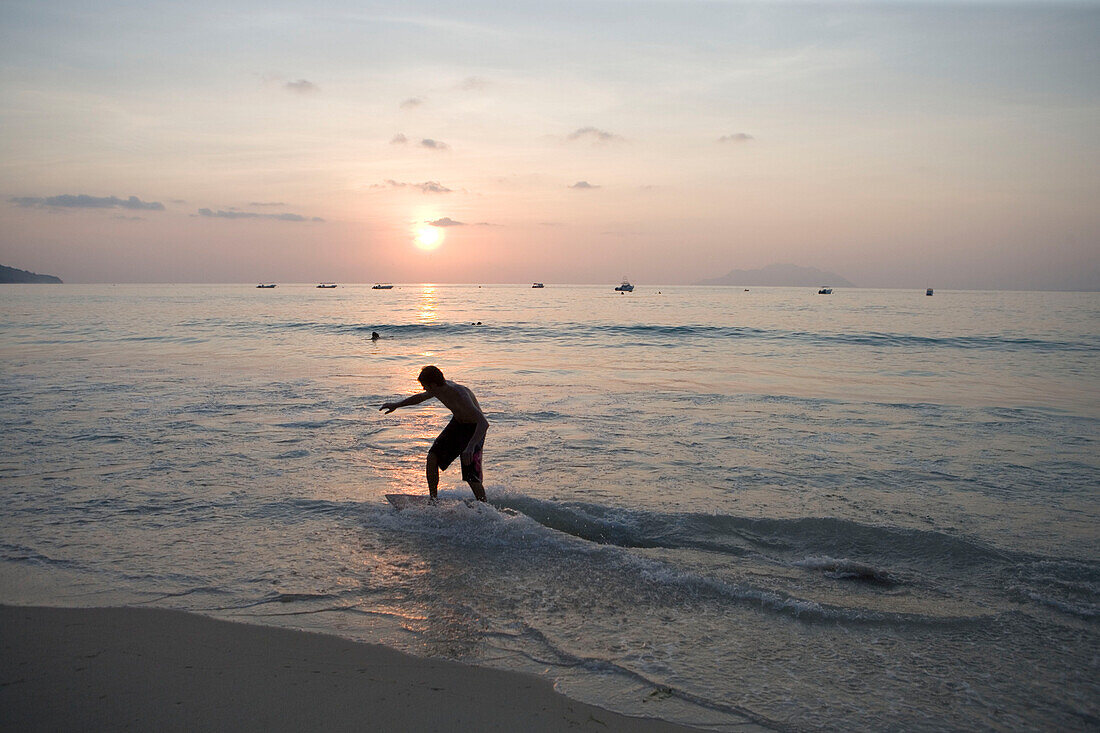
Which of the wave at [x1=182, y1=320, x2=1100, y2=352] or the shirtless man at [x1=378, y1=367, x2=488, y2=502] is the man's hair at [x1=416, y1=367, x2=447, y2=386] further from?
the wave at [x1=182, y1=320, x2=1100, y2=352]

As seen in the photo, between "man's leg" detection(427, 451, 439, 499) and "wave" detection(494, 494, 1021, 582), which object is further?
"man's leg" detection(427, 451, 439, 499)

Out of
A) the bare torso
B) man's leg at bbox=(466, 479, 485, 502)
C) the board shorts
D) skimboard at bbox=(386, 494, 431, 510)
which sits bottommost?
skimboard at bbox=(386, 494, 431, 510)

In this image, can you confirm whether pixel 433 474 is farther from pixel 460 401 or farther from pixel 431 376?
pixel 431 376

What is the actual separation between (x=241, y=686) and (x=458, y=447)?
3.93m

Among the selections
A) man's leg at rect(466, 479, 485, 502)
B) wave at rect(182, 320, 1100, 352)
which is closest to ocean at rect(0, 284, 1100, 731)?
Result: man's leg at rect(466, 479, 485, 502)

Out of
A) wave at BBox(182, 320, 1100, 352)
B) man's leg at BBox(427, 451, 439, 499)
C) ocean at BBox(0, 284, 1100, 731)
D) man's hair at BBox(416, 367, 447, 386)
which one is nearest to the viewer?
ocean at BBox(0, 284, 1100, 731)

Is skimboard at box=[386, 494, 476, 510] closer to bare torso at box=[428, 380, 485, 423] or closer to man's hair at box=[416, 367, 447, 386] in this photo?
bare torso at box=[428, 380, 485, 423]

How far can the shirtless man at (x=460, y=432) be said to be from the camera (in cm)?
743

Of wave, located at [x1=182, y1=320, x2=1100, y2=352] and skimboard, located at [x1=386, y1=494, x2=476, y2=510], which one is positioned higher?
wave, located at [x1=182, y1=320, x2=1100, y2=352]

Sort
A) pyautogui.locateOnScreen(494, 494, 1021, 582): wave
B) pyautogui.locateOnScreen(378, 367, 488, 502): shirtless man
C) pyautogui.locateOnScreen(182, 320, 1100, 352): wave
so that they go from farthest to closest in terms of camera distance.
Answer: pyautogui.locateOnScreen(182, 320, 1100, 352): wave → pyautogui.locateOnScreen(378, 367, 488, 502): shirtless man → pyautogui.locateOnScreen(494, 494, 1021, 582): wave

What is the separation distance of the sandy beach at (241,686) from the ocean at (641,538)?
0.25 m

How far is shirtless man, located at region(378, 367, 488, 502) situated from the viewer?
743 centimetres

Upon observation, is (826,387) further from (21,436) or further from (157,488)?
(21,436)

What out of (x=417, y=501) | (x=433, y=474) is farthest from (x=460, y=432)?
(x=417, y=501)
